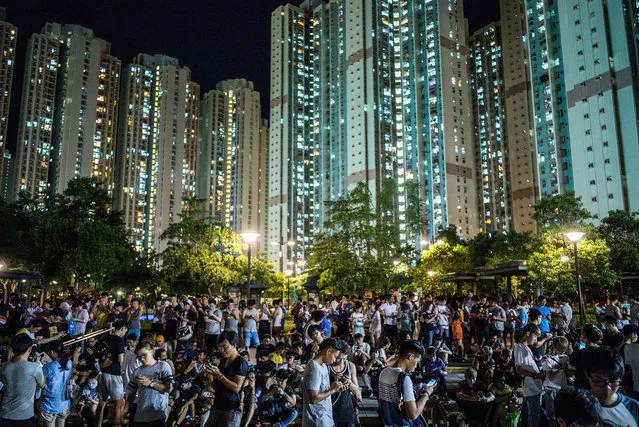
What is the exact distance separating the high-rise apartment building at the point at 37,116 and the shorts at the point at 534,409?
381ft

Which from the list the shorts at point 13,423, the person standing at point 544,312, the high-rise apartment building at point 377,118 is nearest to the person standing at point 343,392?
the shorts at point 13,423

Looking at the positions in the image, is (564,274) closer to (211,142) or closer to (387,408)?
(387,408)

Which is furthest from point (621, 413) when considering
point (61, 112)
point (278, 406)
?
point (61, 112)

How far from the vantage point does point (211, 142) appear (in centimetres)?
14900

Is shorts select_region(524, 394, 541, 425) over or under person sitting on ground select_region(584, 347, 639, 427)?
under

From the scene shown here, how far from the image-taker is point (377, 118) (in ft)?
344

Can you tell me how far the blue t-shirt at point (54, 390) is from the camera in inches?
259

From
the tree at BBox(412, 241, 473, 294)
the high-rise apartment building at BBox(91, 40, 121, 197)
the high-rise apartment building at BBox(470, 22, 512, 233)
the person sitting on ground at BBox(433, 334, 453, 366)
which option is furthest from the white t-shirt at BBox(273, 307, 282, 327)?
the high-rise apartment building at BBox(470, 22, 512, 233)

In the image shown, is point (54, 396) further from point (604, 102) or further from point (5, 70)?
point (5, 70)

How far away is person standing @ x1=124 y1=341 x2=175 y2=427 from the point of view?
561 centimetres

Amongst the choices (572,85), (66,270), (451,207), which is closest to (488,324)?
(66,270)

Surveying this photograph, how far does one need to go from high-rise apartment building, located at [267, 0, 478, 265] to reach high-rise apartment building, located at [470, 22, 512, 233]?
17206 mm

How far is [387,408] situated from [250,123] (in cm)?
15505

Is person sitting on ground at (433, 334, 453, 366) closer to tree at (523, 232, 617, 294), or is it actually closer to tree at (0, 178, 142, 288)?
tree at (523, 232, 617, 294)
